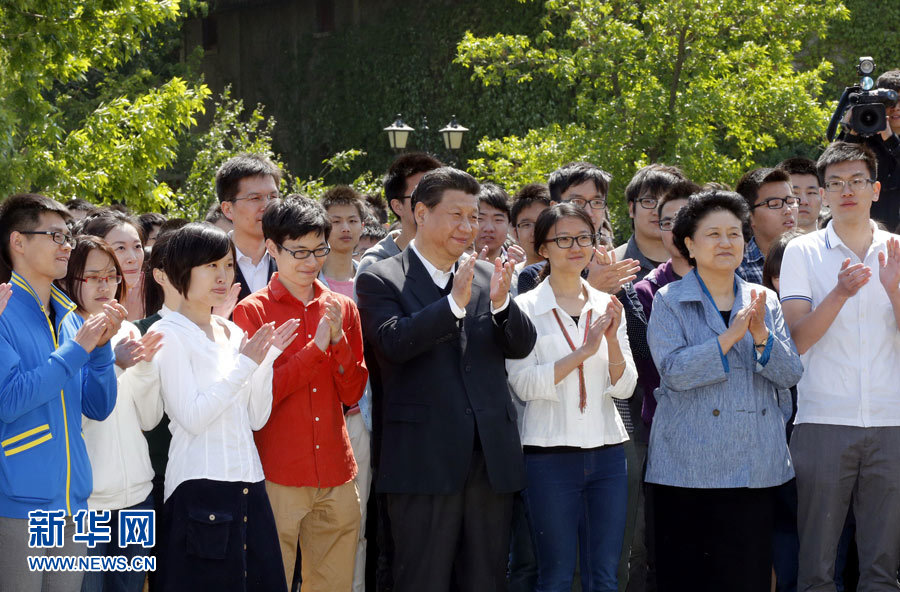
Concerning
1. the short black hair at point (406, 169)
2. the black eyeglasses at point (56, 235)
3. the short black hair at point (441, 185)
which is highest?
the short black hair at point (406, 169)

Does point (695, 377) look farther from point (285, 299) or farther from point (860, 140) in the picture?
point (860, 140)

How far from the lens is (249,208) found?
17.6 ft

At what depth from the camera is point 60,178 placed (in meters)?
10.5

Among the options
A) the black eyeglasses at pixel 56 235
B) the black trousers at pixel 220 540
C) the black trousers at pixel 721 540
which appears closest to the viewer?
the black trousers at pixel 220 540

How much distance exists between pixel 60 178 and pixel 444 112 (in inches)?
434

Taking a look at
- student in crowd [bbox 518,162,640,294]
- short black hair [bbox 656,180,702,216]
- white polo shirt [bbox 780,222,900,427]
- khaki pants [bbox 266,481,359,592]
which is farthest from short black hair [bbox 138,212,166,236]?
white polo shirt [bbox 780,222,900,427]

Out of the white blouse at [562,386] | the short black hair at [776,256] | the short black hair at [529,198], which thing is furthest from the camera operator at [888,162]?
the white blouse at [562,386]

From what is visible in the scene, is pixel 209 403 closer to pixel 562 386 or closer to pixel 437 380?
pixel 437 380

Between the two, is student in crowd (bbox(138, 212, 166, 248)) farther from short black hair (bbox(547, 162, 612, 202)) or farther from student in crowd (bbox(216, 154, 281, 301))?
short black hair (bbox(547, 162, 612, 202))

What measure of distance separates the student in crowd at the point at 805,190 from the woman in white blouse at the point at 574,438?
90.3 inches

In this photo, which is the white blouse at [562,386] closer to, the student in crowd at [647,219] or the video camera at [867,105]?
the student in crowd at [647,219]

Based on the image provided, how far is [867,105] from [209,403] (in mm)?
4064

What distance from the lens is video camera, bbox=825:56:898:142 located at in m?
5.82

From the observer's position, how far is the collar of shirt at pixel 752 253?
5.94m
